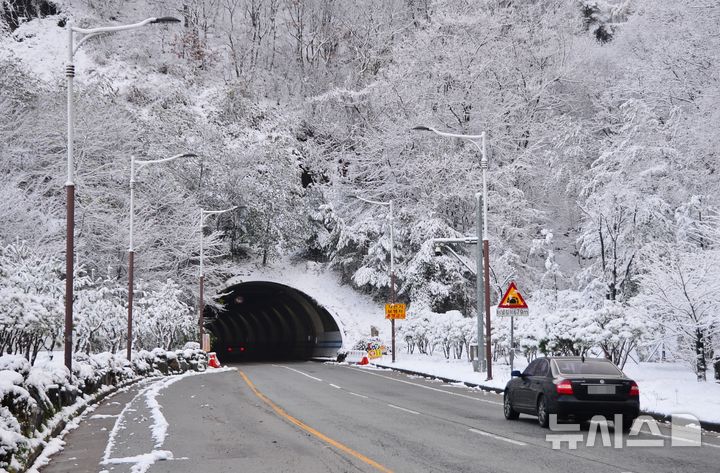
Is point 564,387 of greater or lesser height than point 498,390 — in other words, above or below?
above

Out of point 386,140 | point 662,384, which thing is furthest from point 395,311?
point 662,384

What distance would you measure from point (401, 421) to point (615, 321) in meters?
11.1

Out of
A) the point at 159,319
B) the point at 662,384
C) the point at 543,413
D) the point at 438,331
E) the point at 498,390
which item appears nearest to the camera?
the point at 543,413

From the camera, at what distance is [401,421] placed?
635 inches

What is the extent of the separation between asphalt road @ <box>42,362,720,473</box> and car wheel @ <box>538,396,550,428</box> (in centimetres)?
18

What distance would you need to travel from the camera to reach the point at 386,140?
56344mm

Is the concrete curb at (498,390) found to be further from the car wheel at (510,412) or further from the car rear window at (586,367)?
the car wheel at (510,412)

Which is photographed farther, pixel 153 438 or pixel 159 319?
pixel 159 319

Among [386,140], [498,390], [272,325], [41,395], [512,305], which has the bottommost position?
[498,390]

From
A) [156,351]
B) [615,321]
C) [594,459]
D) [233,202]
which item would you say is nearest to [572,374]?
[594,459]

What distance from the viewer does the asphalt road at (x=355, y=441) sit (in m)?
10.5

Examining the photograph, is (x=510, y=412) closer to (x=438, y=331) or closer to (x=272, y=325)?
(x=438, y=331)

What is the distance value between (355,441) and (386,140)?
4461 centimetres

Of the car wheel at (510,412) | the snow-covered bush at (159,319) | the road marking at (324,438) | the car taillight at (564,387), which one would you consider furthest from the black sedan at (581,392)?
the snow-covered bush at (159,319)
